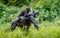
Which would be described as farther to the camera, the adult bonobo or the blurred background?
the blurred background

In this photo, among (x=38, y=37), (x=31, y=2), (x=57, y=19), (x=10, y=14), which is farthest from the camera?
(x=31, y=2)

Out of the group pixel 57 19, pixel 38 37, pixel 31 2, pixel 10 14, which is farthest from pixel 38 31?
pixel 31 2

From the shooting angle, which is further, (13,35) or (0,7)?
(0,7)

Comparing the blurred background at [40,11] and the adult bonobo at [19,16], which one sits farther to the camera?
the blurred background at [40,11]

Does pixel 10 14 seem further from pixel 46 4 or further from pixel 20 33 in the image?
pixel 20 33

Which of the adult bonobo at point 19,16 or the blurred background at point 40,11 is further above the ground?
the adult bonobo at point 19,16

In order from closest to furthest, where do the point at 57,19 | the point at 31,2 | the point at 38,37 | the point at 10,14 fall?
the point at 38,37 → the point at 57,19 → the point at 10,14 → the point at 31,2

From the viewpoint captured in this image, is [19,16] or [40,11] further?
[40,11]

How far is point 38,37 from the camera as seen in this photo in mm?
8867

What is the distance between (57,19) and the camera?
12289mm

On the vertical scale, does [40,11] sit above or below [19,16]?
below

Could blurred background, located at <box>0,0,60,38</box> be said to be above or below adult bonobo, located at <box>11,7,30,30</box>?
below

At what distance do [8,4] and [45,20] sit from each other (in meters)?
2.50

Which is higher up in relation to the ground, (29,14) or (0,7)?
(29,14)
